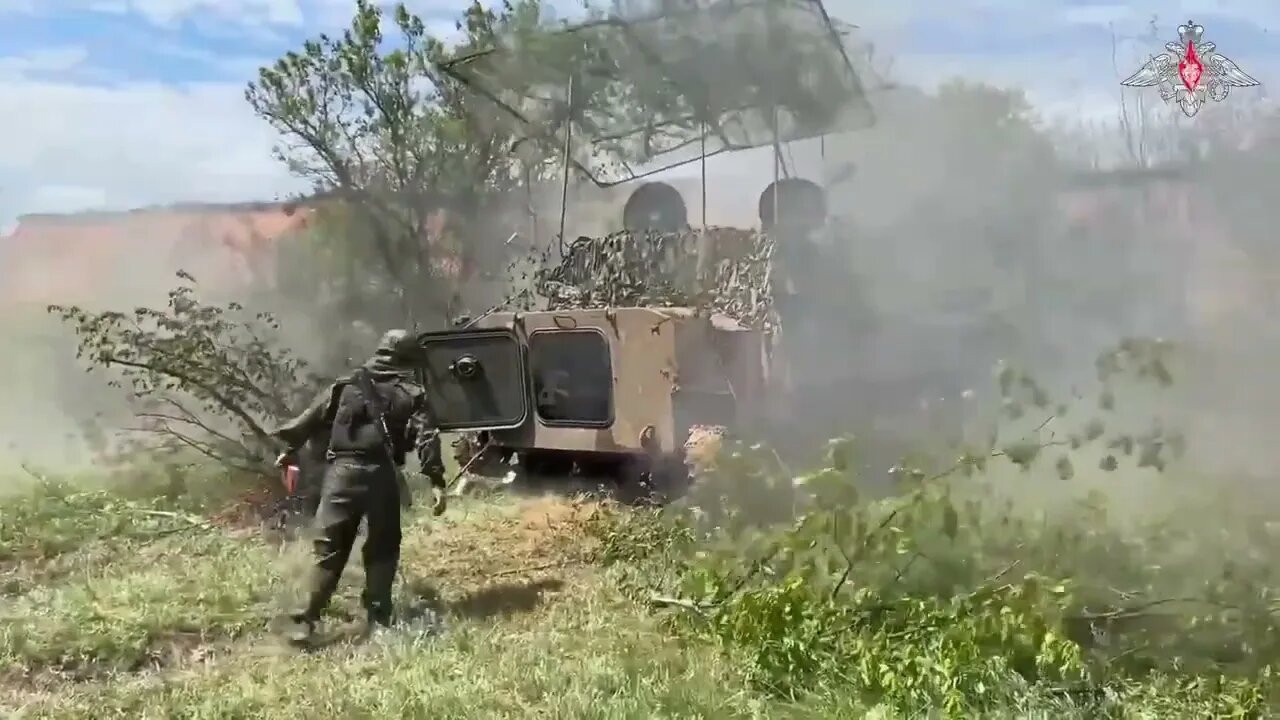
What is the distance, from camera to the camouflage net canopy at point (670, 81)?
23.6 ft

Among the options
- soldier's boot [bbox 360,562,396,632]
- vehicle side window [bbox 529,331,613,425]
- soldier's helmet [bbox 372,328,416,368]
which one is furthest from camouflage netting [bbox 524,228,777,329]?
soldier's boot [bbox 360,562,396,632]

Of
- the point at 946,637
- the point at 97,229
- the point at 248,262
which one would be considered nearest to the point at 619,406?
the point at 946,637

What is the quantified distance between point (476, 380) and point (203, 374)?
2.08 meters

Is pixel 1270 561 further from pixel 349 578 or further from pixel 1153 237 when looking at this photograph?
pixel 349 578

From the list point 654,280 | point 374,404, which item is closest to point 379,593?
point 374,404

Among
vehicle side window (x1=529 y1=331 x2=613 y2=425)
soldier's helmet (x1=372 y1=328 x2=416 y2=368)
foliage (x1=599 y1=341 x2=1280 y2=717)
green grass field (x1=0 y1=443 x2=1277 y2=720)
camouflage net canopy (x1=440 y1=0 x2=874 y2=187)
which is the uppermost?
camouflage net canopy (x1=440 y1=0 x2=874 y2=187)

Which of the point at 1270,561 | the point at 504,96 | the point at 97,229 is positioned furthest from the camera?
the point at 97,229

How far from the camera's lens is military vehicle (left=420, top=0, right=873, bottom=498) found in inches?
285

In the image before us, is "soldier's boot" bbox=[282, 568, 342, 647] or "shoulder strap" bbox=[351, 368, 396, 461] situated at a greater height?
"shoulder strap" bbox=[351, 368, 396, 461]

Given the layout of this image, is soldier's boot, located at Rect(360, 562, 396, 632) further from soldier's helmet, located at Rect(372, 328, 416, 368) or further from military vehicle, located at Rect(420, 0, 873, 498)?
military vehicle, located at Rect(420, 0, 873, 498)

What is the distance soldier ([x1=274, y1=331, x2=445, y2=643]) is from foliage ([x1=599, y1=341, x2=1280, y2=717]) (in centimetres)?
139

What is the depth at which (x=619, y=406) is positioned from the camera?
748 cm

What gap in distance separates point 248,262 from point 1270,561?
9706 millimetres

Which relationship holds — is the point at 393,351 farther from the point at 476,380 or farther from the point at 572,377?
the point at 572,377
